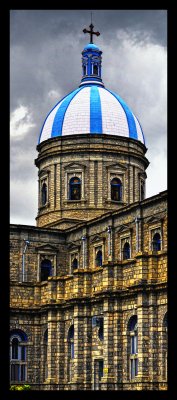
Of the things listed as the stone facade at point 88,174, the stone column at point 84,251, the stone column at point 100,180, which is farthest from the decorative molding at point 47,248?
the stone column at point 100,180

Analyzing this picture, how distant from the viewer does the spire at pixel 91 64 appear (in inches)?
2549

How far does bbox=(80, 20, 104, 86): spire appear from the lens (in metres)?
64.8

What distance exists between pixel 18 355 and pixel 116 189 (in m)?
15.6

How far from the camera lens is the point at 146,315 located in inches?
1540

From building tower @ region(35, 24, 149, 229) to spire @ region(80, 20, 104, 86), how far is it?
2.48 meters

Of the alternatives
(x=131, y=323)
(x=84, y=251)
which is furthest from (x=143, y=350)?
(x=84, y=251)

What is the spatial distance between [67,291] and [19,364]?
6.17 m

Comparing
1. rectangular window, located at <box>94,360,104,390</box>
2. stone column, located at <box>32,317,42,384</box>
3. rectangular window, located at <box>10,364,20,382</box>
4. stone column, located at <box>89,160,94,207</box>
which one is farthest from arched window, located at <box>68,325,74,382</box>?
stone column, located at <box>89,160,94,207</box>

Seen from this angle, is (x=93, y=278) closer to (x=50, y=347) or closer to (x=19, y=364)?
(x=50, y=347)

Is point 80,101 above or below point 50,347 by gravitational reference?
above

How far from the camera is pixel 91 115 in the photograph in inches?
2393

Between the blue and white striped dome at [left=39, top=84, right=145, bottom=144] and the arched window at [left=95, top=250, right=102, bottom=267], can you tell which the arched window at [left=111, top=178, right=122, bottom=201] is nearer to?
the blue and white striped dome at [left=39, top=84, right=145, bottom=144]

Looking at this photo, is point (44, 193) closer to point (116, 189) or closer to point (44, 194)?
point (44, 194)
